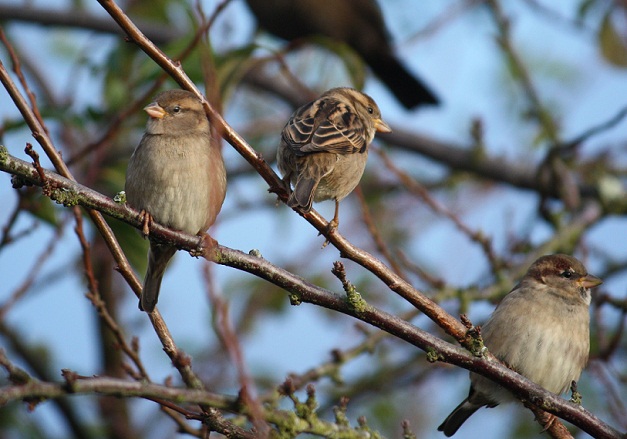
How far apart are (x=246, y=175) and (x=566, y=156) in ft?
9.70

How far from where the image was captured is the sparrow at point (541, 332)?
398 cm

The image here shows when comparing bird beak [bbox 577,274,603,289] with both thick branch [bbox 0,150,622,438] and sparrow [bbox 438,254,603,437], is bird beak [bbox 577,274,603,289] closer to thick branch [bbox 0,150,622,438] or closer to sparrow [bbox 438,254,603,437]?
sparrow [bbox 438,254,603,437]

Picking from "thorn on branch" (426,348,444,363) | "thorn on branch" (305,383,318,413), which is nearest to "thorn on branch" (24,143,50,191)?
"thorn on branch" (305,383,318,413)

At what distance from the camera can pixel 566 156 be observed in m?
6.68

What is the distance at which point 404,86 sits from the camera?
895 cm

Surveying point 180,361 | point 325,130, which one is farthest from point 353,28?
point 180,361

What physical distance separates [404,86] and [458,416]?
5.31 metres

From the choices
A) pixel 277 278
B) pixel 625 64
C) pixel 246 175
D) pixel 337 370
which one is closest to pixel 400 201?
pixel 246 175

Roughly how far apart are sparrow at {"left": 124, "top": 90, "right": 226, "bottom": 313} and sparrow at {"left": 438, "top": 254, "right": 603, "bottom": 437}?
5.27 ft

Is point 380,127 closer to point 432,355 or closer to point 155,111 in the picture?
point 155,111

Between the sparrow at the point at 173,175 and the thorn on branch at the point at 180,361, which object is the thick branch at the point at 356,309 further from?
the sparrow at the point at 173,175

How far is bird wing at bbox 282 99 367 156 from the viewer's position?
12.0ft

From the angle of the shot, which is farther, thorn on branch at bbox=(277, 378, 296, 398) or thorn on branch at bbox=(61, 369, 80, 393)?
thorn on branch at bbox=(277, 378, 296, 398)

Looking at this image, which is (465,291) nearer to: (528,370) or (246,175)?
(528,370)
